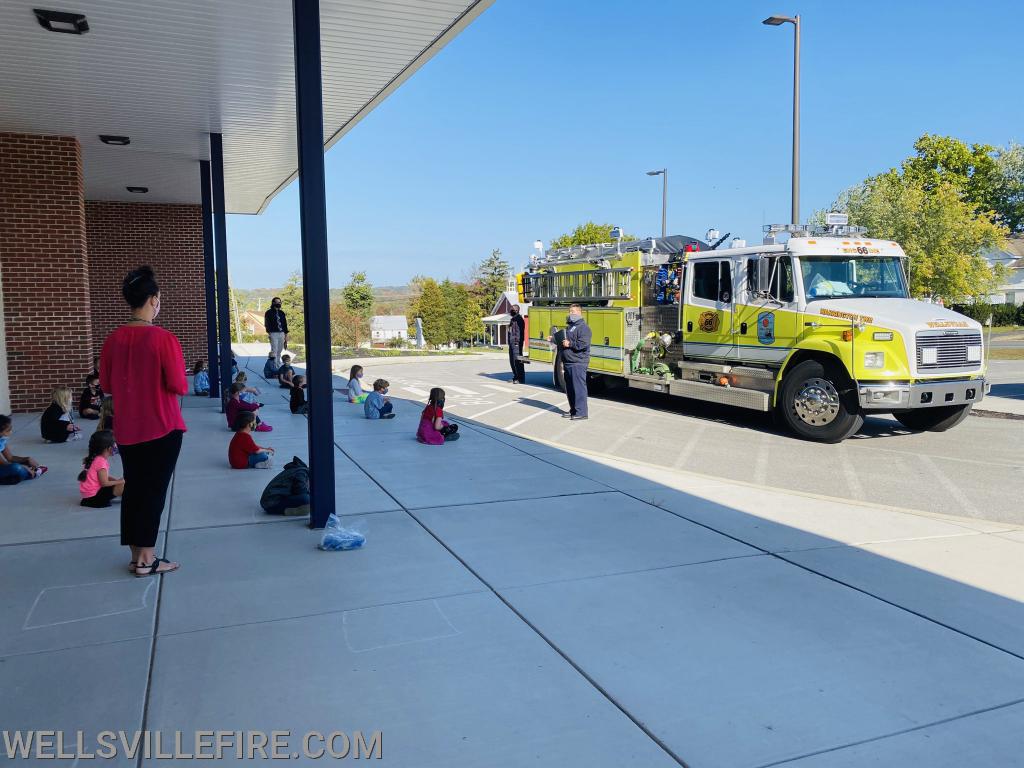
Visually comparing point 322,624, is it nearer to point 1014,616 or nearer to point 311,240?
point 311,240

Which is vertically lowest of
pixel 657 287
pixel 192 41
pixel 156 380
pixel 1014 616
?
pixel 1014 616

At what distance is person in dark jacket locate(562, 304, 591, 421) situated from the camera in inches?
483

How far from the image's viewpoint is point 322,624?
13.9ft

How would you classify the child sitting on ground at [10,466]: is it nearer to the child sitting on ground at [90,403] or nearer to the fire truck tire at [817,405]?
the child sitting on ground at [90,403]

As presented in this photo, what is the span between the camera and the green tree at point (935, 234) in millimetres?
35969

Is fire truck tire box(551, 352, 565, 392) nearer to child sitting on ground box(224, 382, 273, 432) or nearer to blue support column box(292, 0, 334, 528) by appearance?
child sitting on ground box(224, 382, 273, 432)

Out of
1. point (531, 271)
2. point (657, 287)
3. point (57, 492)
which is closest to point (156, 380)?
point (57, 492)

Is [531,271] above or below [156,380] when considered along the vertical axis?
above

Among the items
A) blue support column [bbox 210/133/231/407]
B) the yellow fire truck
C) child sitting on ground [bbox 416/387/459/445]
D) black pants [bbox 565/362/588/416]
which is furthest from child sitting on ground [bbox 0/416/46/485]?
the yellow fire truck

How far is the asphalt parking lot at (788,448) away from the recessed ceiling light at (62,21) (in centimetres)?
607

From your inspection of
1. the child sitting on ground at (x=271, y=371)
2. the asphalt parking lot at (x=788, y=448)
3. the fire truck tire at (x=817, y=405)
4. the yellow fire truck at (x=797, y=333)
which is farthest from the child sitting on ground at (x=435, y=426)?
the child sitting on ground at (x=271, y=371)

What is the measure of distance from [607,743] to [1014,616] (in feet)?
9.50

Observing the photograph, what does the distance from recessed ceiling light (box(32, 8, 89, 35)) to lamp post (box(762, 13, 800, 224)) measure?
522 inches

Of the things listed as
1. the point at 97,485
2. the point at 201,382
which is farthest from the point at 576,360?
the point at 201,382
